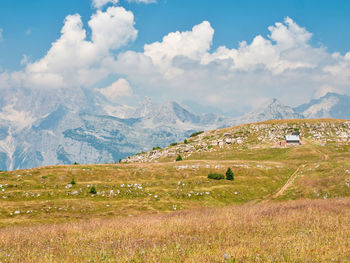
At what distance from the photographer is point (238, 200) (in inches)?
1519

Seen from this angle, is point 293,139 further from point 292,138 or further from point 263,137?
point 263,137

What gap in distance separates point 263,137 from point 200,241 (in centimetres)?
10119

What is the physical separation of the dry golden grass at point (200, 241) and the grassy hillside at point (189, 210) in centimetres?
5

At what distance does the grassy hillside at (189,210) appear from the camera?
8867 millimetres

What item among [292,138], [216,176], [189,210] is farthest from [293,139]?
[189,210]

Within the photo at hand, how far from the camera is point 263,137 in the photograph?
104 meters

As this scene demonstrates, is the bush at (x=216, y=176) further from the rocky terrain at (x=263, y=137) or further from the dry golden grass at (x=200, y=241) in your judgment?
the rocky terrain at (x=263, y=137)

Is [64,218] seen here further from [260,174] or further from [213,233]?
[260,174]

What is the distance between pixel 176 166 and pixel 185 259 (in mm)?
46565

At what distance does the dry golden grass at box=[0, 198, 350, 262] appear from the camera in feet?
26.9

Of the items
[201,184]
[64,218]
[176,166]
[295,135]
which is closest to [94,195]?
[64,218]

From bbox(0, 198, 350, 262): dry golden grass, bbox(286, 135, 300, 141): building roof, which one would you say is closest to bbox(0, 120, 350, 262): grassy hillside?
bbox(0, 198, 350, 262): dry golden grass

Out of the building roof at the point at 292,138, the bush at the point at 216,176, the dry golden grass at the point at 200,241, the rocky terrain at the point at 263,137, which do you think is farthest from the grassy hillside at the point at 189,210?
the building roof at the point at 292,138

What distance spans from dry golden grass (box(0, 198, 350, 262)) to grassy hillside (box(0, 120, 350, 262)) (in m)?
0.05
